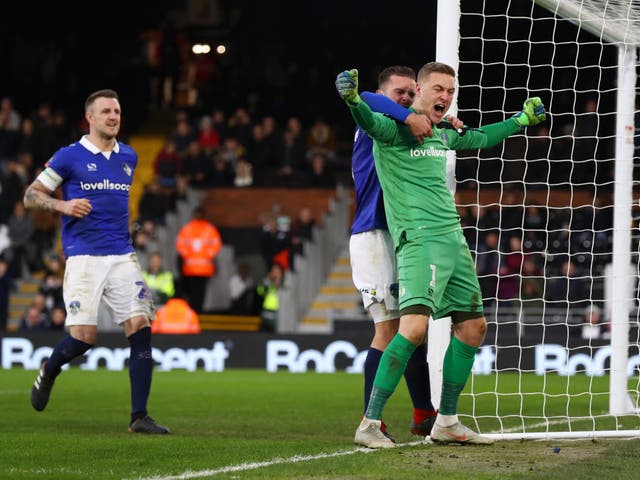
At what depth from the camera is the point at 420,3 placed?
2616 cm

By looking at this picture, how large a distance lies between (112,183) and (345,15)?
19.2 metres

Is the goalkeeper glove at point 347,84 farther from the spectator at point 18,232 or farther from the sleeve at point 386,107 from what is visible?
the spectator at point 18,232

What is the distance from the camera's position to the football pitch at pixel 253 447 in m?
5.98

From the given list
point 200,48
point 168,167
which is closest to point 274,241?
point 168,167

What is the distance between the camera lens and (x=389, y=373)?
22.6 feet

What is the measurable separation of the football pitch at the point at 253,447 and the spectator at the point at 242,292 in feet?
28.7

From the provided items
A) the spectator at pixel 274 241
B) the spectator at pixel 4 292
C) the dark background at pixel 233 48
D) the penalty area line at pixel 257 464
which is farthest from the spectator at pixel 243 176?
the penalty area line at pixel 257 464

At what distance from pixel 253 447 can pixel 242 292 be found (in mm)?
13811

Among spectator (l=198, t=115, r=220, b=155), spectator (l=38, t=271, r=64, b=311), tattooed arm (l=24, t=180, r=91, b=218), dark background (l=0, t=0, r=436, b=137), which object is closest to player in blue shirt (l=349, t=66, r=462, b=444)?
tattooed arm (l=24, t=180, r=91, b=218)

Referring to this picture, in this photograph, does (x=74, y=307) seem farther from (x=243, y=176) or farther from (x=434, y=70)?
(x=243, y=176)

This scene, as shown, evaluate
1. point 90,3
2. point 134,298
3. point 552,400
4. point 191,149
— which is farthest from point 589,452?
point 90,3

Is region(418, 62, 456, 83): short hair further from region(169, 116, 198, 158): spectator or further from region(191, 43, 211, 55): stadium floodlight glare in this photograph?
region(191, 43, 211, 55): stadium floodlight glare

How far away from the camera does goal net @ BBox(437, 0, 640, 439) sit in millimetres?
9039

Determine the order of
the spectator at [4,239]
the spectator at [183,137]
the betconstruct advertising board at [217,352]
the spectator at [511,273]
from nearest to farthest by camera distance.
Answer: the betconstruct advertising board at [217,352] < the spectator at [511,273] < the spectator at [4,239] < the spectator at [183,137]
